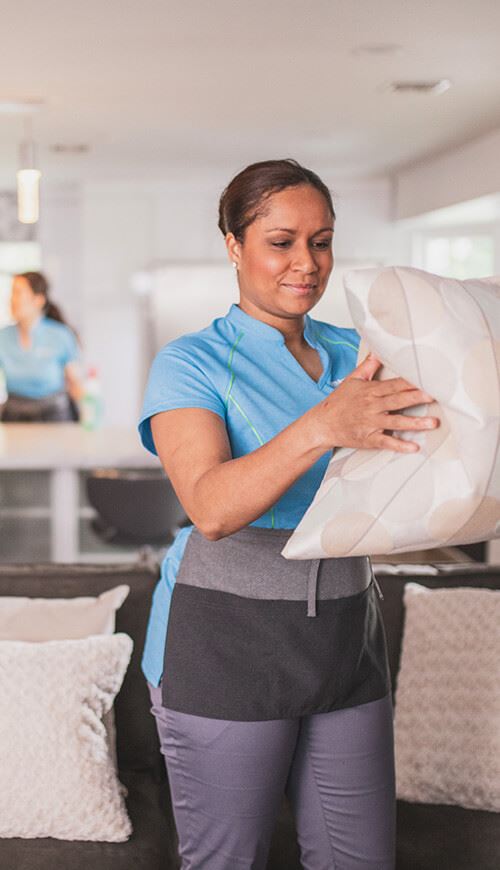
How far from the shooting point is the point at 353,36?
13.6ft

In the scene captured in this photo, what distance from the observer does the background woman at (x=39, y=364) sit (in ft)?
21.3

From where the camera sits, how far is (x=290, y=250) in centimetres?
151

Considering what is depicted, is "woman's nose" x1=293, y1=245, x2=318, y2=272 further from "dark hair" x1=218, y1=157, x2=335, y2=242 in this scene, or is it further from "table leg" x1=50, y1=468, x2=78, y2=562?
"table leg" x1=50, y1=468, x2=78, y2=562

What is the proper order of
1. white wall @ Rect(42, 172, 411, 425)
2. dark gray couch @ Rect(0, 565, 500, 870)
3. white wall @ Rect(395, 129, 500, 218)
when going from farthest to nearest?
1. white wall @ Rect(42, 172, 411, 425)
2. white wall @ Rect(395, 129, 500, 218)
3. dark gray couch @ Rect(0, 565, 500, 870)

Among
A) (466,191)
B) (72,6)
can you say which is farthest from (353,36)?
(466,191)

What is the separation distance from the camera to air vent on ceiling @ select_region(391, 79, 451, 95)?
16.3 feet

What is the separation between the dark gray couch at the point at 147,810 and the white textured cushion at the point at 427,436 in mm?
997

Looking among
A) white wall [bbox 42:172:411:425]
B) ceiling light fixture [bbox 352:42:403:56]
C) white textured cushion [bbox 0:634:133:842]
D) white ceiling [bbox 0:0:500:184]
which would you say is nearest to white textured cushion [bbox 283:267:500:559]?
white textured cushion [bbox 0:634:133:842]

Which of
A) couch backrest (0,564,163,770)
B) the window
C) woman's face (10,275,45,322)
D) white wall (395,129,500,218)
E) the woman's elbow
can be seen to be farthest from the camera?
the window

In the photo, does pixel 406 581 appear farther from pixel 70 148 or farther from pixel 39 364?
pixel 70 148

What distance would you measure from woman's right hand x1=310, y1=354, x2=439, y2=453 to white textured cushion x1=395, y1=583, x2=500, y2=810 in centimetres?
117

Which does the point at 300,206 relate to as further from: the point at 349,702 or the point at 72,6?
the point at 72,6

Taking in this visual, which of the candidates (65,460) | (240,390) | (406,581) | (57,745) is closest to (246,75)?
(65,460)

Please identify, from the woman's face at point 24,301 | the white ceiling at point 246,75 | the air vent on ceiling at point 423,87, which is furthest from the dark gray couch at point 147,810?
the woman's face at point 24,301
